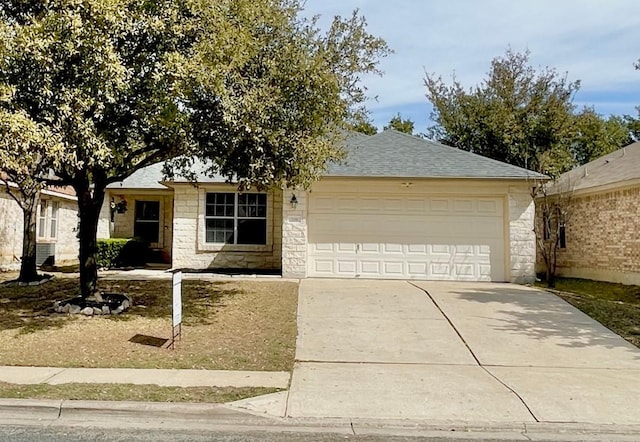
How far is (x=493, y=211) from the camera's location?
14398 mm

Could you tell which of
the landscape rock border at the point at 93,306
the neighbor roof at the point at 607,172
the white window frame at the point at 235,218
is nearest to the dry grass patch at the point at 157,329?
the landscape rock border at the point at 93,306

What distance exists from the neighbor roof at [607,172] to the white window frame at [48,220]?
1860 cm

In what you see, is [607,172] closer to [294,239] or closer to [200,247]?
[294,239]

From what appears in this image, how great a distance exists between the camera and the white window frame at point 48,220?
18453 mm

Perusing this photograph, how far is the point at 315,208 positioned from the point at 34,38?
356 inches

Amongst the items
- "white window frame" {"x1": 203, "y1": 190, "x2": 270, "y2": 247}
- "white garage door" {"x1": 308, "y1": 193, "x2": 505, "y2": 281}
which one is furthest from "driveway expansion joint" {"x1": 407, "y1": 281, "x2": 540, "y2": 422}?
"white window frame" {"x1": 203, "y1": 190, "x2": 270, "y2": 247}

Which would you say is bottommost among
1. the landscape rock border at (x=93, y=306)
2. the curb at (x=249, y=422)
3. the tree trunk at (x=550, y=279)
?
the curb at (x=249, y=422)

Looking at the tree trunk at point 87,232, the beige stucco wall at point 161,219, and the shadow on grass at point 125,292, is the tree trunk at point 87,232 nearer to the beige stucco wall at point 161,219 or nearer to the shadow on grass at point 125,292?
the shadow on grass at point 125,292

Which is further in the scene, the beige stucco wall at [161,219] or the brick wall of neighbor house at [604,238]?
the beige stucco wall at [161,219]

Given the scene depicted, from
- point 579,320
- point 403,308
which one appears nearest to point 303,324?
point 403,308

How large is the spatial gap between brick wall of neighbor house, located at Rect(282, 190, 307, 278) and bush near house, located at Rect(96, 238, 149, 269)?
6150 millimetres

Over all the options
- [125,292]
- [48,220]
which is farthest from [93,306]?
[48,220]

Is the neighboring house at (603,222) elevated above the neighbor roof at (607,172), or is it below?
below

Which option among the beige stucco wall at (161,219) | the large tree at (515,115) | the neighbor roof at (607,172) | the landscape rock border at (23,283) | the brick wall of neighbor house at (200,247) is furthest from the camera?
the large tree at (515,115)
